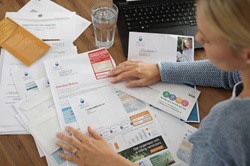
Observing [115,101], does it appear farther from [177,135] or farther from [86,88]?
[177,135]

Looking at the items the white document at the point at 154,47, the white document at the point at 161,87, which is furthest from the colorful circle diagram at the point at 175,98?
the white document at the point at 154,47

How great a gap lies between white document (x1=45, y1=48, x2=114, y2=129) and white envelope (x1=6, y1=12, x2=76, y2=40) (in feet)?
0.38

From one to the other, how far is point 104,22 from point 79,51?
13 centimetres

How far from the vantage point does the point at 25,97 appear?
88cm

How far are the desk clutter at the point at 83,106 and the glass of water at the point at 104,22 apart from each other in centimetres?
5

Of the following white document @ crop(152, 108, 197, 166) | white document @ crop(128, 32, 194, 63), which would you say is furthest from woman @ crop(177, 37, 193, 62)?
white document @ crop(152, 108, 197, 166)

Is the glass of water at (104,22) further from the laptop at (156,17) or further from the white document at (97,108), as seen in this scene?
the white document at (97,108)

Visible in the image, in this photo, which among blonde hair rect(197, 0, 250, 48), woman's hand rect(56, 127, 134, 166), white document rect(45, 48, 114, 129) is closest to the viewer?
blonde hair rect(197, 0, 250, 48)

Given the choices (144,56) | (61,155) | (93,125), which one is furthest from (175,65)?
(61,155)

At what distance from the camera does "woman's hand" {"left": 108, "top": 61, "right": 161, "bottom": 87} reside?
926mm

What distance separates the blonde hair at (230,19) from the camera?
1.83 ft

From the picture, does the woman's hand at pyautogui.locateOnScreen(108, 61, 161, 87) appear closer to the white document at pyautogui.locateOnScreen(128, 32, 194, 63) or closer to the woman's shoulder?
the white document at pyautogui.locateOnScreen(128, 32, 194, 63)

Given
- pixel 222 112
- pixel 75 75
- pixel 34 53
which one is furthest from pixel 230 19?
pixel 34 53

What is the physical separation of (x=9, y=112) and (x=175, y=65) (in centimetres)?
53
